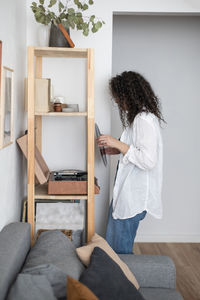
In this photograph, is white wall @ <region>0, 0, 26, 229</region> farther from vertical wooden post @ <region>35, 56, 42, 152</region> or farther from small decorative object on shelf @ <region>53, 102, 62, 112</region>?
small decorative object on shelf @ <region>53, 102, 62, 112</region>

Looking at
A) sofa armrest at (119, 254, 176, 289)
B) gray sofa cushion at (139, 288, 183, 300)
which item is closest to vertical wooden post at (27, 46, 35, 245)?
sofa armrest at (119, 254, 176, 289)

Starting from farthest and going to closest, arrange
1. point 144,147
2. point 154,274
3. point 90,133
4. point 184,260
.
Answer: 1. point 184,260
2. point 90,133
3. point 144,147
4. point 154,274

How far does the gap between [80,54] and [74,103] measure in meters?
0.44

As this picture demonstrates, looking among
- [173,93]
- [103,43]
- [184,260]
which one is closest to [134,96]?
[103,43]

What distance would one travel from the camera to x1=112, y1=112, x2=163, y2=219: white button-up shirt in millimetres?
2525

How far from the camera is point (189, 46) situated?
4.14 meters

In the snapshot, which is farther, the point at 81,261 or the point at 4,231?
the point at 4,231

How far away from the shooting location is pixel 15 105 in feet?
8.52

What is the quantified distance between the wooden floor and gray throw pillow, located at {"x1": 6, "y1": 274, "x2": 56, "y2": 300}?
1.72 m

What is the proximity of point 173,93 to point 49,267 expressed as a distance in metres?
2.93

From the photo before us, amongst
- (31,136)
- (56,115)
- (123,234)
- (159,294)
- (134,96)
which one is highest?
(134,96)

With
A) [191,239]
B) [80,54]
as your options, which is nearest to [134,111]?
[80,54]

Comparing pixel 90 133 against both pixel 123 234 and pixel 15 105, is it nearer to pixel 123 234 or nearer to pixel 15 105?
pixel 15 105

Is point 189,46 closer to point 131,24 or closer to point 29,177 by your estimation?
point 131,24
